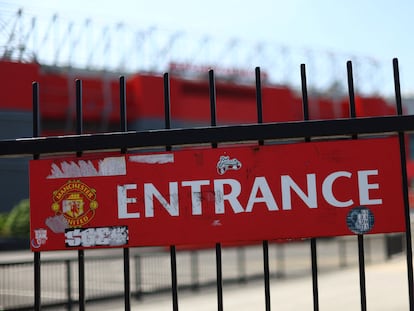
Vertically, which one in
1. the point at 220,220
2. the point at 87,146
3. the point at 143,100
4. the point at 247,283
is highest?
the point at 143,100

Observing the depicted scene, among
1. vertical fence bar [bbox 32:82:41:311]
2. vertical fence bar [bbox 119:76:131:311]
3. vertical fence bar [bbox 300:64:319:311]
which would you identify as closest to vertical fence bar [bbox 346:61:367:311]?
vertical fence bar [bbox 300:64:319:311]

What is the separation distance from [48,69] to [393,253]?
24.4 meters

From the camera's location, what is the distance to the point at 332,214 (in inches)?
144

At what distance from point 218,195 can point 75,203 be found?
982 mm

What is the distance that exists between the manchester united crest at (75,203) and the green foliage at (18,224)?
23355mm

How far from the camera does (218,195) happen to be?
375 cm

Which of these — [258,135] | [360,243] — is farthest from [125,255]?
[360,243]

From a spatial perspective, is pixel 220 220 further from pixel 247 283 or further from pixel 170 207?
pixel 247 283

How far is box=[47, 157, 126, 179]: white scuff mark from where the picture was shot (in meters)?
3.84

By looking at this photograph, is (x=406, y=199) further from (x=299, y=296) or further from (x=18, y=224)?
(x=18, y=224)

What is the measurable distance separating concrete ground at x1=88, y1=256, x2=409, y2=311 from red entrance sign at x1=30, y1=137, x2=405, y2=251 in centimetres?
559

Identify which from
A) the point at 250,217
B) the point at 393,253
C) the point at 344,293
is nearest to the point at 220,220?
the point at 250,217

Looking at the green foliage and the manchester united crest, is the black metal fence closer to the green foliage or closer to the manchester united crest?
the manchester united crest

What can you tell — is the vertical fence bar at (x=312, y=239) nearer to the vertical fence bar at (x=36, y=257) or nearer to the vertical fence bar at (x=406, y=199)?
the vertical fence bar at (x=406, y=199)
